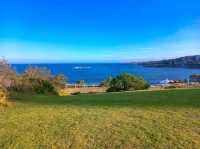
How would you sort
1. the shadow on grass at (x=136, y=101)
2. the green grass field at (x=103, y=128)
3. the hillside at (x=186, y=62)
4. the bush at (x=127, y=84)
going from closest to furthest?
the green grass field at (x=103, y=128), the shadow on grass at (x=136, y=101), the bush at (x=127, y=84), the hillside at (x=186, y=62)

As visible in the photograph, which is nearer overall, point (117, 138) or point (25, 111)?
point (117, 138)

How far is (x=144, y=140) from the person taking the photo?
456cm

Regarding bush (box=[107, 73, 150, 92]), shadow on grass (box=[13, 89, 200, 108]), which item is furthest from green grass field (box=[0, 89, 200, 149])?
bush (box=[107, 73, 150, 92])

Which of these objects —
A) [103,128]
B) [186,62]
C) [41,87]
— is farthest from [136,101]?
[186,62]

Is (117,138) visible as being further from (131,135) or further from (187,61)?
(187,61)

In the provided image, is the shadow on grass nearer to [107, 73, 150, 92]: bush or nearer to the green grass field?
the green grass field

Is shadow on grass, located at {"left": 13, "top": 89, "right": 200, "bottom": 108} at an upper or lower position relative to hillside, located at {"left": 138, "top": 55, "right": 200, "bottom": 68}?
Result: lower

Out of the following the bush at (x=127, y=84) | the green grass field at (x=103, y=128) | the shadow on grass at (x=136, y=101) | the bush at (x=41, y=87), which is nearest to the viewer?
the green grass field at (x=103, y=128)

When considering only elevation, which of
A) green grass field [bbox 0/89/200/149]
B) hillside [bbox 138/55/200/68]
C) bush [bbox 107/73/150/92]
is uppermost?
hillside [bbox 138/55/200/68]

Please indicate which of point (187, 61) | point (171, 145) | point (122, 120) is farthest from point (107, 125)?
point (187, 61)

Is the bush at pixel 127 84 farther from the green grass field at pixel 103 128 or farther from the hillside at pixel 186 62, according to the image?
the hillside at pixel 186 62

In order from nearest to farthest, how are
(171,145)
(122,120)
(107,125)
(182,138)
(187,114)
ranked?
(171,145), (182,138), (107,125), (122,120), (187,114)

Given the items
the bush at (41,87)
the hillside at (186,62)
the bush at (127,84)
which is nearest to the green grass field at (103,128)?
the bush at (41,87)

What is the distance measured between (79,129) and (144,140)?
146 centimetres
